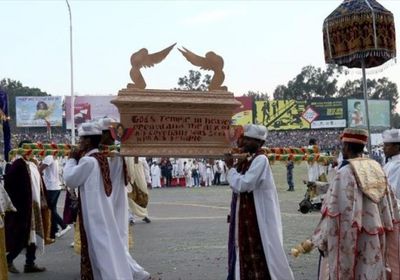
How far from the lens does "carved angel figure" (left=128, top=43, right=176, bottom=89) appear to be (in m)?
6.92

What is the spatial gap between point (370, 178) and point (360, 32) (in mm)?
3619

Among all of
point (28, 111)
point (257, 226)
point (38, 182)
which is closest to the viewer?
point (257, 226)

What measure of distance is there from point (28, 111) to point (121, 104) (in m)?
48.7

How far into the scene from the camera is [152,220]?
15164 mm

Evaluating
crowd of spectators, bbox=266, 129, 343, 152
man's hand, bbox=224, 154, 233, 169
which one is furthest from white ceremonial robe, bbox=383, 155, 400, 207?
crowd of spectators, bbox=266, 129, 343, 152

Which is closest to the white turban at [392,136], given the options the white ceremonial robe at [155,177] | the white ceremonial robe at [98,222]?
the white ceremonial robe at [98,222]

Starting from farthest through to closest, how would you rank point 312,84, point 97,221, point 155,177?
point 312,84
point 155,177
point 97,221

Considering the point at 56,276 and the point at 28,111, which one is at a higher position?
the point at 28,111

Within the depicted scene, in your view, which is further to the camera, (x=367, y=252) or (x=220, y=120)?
(x=220, y=120)

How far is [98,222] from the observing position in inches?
259

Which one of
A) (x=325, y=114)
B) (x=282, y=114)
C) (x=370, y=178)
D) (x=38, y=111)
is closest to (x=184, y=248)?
(x=370, y=178)

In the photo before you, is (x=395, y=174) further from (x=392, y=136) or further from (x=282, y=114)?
(x=282, y=114)

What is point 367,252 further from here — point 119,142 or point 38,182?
point 38,182

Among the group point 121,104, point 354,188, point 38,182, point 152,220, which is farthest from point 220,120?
point 152,220
